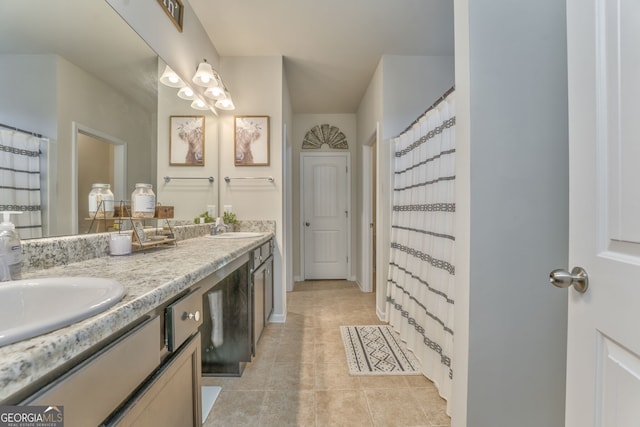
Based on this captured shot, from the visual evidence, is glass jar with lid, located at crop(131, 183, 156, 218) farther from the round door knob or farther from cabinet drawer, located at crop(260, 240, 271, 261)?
cabinet drawer, located at crop(260, 240, 271, 261)

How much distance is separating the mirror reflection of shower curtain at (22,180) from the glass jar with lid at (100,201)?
22cm

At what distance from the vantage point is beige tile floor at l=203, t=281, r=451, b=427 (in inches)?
56.4

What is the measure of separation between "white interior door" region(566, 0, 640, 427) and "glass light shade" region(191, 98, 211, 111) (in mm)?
2271

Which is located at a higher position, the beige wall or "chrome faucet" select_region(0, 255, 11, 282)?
the beige wall

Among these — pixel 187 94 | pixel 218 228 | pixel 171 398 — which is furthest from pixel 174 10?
pixel 171 398

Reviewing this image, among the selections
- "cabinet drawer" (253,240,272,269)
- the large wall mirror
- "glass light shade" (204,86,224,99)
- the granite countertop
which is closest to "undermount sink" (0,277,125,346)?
the granite countertop

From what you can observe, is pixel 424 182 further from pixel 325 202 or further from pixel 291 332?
pixel 325 202

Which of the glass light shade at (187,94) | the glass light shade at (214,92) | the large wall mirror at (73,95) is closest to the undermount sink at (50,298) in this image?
the large wall mirror at (73,95)

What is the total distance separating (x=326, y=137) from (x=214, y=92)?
2149 millimetres

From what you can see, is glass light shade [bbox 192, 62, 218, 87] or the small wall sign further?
glass light shade [bbox 192, 62, 218, 87]

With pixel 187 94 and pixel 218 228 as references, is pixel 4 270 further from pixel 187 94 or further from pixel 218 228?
pixel 187 94

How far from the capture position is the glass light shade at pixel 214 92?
7.52 ft

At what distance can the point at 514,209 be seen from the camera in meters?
1.05

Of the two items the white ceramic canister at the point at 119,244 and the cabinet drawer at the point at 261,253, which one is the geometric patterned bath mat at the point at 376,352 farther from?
the white ceramic canister at the point at 119,244
